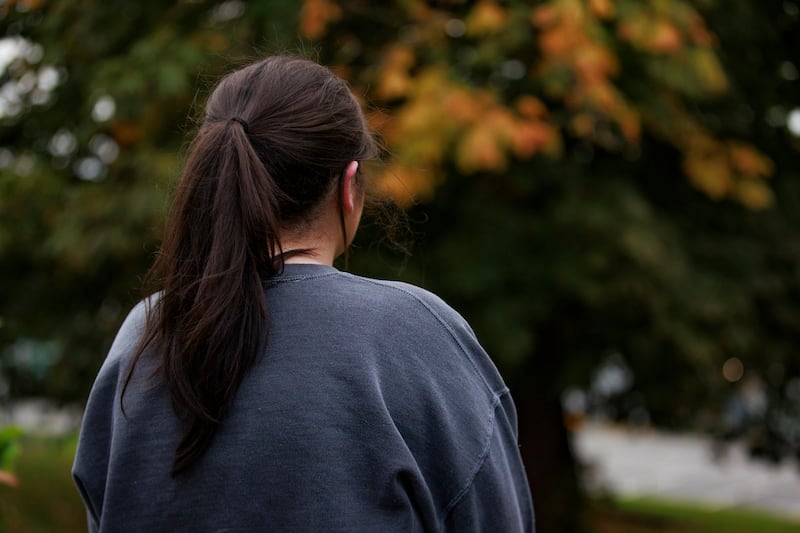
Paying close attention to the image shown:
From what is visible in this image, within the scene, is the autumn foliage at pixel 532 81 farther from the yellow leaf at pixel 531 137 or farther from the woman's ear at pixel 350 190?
→ the woman's ear at pixel 350 190

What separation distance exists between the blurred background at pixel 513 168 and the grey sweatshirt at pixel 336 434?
8.31ft

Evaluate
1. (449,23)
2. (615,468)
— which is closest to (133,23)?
(449,23)

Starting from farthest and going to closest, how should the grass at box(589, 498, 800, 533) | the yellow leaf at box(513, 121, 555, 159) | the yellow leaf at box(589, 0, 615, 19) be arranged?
the grass at box(589, 498, 800, 533)
the yellow leaf at box(513, 121, 555, 159)
the yellow leaf at box(589, 0, 615, 19)

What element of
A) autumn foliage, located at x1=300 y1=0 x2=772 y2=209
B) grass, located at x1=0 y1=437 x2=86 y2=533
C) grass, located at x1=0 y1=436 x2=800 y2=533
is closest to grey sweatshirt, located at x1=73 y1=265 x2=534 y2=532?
autumn foliage, located at x1=300 y1=0 x2=772 y2=209

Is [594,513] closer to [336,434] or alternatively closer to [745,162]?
[745,162]

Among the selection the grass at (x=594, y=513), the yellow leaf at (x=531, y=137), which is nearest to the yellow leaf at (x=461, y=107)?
the yellow leaf at (x=531, y=137)

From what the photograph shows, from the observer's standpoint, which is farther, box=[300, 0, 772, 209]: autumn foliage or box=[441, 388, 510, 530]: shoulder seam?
box=[300, 0, 772, 209]: autumn foliage

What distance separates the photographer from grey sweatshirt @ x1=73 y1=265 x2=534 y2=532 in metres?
1.29

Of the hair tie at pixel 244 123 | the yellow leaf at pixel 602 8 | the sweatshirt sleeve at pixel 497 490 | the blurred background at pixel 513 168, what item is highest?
the hair tie at pixel 244 123

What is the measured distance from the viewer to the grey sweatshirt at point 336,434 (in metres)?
1.29

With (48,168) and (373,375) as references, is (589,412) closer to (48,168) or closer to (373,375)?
(48,168)

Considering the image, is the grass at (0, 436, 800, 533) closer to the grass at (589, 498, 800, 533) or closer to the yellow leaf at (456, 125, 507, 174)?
the grass at (589, 498, 800, 533)

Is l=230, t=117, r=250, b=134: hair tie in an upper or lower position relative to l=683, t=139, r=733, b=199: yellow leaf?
upper

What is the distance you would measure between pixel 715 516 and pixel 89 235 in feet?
28.1
